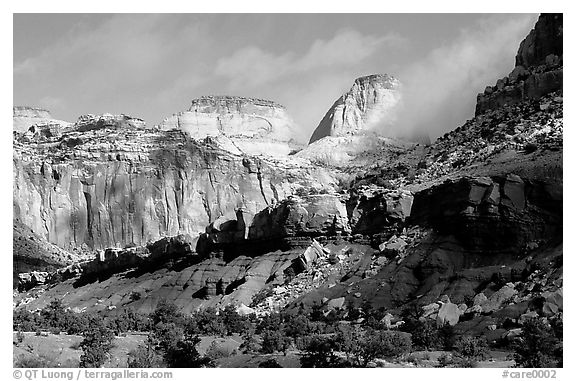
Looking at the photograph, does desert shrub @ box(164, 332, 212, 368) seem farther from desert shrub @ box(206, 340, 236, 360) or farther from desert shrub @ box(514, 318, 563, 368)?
desert shrub @ box(514, 318, 563, 368)

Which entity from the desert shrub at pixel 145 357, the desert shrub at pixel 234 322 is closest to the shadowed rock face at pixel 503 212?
the desert shrub at pixel 234 322

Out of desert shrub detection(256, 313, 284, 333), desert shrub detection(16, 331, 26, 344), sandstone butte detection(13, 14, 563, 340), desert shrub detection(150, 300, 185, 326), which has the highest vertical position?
sandstone butte detection(13, 14, 563, 340)

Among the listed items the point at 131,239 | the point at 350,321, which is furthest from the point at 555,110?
the point at 131,239

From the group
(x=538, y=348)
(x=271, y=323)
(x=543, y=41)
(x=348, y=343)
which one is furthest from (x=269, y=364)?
(x=543, y=41)

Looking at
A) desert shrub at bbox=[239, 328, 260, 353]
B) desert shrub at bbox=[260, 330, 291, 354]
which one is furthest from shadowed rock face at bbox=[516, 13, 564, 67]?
desert shrub at bbox=[260, 330, 291, 354]

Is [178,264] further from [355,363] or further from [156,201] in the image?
[156,201]
